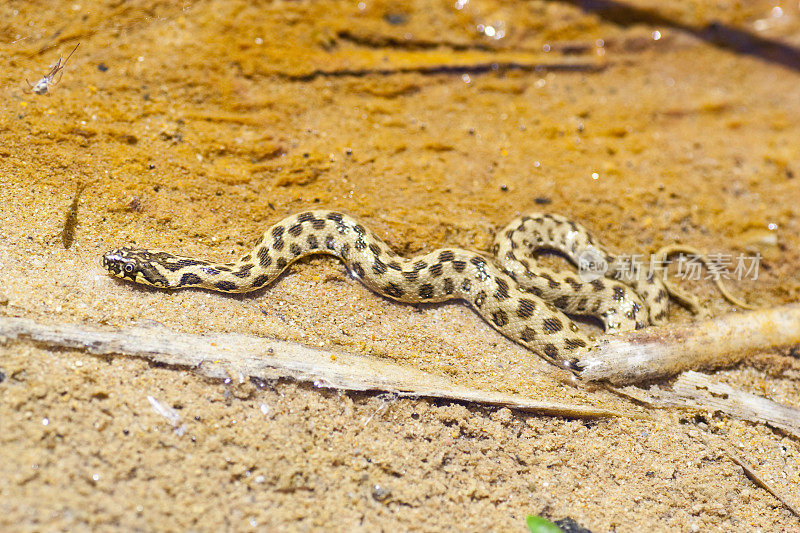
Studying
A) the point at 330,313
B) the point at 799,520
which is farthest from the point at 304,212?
the point at 799,520

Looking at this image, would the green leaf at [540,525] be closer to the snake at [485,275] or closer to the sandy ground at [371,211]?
the sandy ground at [371,211]

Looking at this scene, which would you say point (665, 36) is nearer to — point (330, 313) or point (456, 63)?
point (456, 63)

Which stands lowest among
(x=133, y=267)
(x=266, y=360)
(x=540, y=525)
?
(x=540, y=525)

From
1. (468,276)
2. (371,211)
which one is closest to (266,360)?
(371,211)

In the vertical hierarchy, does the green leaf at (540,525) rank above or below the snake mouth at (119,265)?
below

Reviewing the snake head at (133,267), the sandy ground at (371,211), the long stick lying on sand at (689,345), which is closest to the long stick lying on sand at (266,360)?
the sandy ground at (371,211)

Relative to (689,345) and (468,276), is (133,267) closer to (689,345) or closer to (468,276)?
(468,276)

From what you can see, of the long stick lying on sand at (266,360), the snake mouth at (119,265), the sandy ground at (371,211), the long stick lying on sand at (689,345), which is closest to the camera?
the sandy ground at (371,211)
